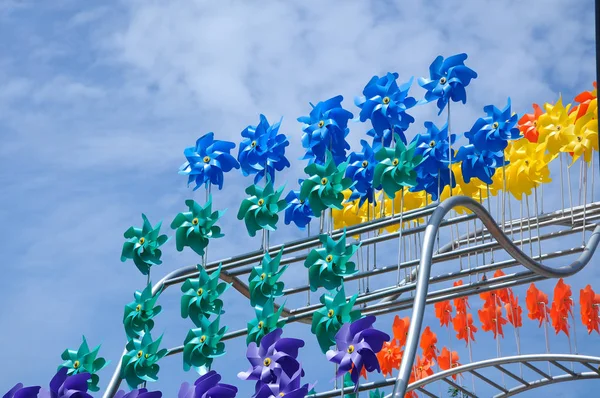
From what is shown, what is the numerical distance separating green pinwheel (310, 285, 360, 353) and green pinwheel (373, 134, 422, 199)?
0.91 metres

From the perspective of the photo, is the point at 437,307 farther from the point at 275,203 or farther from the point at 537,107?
the point at 275,203

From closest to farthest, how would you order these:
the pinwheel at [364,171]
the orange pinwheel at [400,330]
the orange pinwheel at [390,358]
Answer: the pinwheel at [364,171] < the orange pinwheel at [400,330] < the orange pinwheel at [390,358]

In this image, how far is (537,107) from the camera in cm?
896

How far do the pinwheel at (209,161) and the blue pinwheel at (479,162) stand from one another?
6.32 ft

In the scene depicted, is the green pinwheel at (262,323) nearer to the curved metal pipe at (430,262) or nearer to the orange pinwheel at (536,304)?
the curved metal pipe at (430,262)

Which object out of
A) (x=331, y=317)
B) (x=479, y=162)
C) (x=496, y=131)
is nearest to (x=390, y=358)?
(x=479, y=162)

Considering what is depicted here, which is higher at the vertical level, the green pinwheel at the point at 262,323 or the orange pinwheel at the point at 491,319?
the orange pinwheel at the point at 491,319

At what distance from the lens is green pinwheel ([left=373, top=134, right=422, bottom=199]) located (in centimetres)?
665

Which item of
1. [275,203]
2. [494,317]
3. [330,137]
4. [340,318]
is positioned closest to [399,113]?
[330,137]

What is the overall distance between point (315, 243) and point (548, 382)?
120 inches

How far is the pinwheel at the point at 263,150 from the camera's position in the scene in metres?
8.05

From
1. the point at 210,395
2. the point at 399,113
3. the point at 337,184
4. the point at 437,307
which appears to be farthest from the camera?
the point at 437,307

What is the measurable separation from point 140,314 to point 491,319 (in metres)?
3.62

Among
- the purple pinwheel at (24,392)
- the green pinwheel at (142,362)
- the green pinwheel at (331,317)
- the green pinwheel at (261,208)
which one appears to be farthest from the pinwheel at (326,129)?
the purple pinwheel at (24,392)
